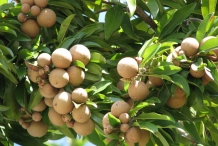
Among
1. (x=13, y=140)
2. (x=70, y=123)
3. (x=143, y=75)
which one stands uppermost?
(x=143, y=75)

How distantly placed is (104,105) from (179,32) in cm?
44

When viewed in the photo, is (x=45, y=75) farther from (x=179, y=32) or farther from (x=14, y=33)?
(x=179, y=32)

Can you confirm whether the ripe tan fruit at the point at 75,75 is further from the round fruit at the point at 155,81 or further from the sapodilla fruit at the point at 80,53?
the round fruit at the point at 155,81

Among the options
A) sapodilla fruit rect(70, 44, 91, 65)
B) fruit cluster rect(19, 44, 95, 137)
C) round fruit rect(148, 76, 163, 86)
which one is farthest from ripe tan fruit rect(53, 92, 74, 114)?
round fruit rect(148, 76, 163, 86)

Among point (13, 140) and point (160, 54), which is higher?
point (160, 54)

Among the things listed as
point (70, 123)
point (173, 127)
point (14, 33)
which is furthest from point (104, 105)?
point (14, 33)

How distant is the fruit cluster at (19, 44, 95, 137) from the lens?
1855 millimetres

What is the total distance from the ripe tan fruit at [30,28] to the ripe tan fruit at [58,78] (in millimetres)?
320

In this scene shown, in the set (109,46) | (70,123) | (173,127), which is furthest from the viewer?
(109,46)

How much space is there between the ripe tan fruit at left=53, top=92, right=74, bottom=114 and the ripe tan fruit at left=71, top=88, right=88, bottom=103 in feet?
0.06

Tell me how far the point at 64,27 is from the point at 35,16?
0.47ft

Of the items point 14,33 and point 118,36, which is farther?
point 118,36

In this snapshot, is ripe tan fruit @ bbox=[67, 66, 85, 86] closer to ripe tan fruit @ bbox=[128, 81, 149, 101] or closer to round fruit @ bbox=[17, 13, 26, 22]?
ripe tan fruit @ bbox=[128, 81, 149, 101]

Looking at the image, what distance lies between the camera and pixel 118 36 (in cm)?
228
